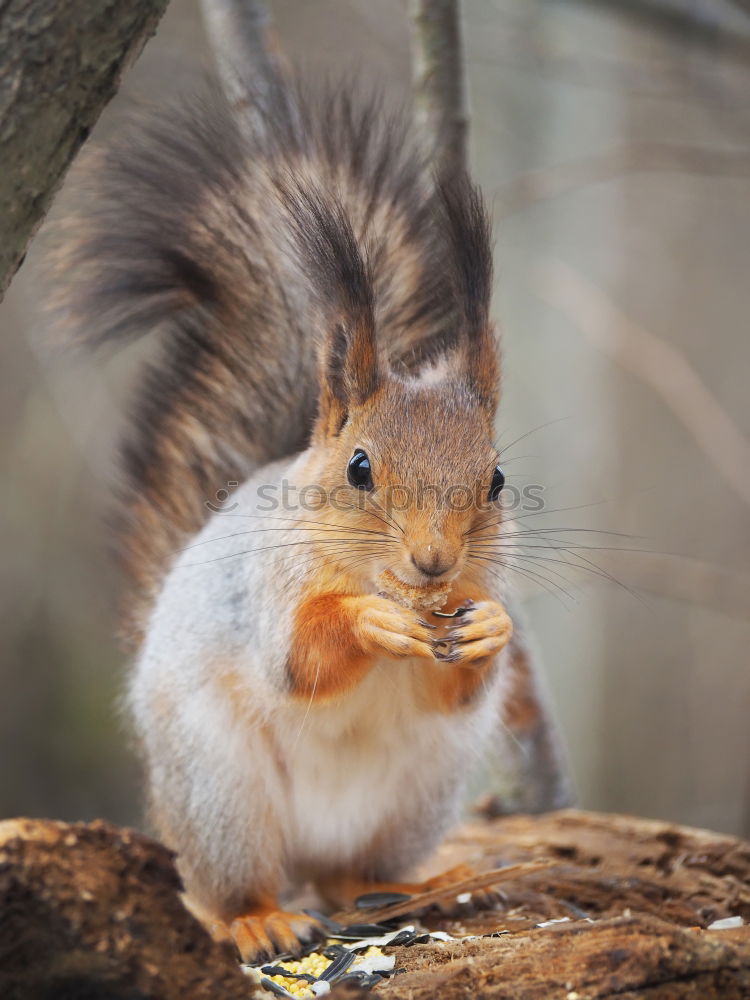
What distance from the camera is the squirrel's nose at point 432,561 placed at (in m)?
1.54

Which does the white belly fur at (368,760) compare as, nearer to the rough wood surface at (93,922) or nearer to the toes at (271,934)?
the toes at (271,934)

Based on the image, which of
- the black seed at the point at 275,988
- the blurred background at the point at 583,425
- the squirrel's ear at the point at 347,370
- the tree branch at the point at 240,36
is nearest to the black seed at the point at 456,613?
the squirrel's ear at the point at 347,370

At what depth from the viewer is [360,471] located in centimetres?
170

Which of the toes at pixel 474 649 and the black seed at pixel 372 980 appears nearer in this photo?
the black seed at pixel 372 980

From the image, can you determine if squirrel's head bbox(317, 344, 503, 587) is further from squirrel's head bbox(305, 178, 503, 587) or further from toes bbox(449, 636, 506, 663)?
toes bbox(449, 636, 506, 663)

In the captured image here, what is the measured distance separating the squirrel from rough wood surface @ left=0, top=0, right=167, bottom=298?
53 cm

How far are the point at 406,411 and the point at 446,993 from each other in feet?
2.81

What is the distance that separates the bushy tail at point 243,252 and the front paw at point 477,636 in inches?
21.9

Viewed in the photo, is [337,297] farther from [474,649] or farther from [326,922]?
[326,922]

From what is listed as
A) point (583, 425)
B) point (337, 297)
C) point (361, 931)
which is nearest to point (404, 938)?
point (361, 931)

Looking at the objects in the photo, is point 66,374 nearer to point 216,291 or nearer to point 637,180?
point 216,291

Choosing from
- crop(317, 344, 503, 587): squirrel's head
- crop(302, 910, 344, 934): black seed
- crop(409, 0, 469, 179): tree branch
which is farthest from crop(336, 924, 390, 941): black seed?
crop(409, 0, 469, 179): tree branch

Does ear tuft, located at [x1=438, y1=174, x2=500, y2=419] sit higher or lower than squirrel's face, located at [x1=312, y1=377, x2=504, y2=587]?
higher

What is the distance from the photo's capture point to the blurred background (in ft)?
12.9
